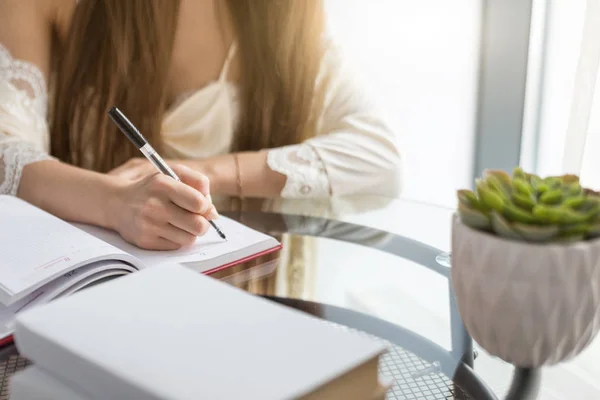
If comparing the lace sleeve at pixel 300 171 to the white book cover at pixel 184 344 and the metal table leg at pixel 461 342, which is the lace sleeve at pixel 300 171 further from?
the white book cover at pixel 184 344

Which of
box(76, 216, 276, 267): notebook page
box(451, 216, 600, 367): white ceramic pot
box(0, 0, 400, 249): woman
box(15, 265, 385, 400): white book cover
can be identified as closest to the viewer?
box(15, 265, 385, 400): white book cover

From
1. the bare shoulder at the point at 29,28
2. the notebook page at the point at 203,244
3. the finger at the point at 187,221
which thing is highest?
the bare shoulder at the point at 29,28

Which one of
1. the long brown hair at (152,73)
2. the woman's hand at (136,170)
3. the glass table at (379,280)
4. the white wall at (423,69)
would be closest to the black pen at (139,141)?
the glass table at (379,280)

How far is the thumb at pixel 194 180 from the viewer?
0.90 metres

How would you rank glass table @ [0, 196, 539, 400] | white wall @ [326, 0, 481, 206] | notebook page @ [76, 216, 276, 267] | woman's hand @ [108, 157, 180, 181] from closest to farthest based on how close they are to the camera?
glass table @ [0, 196, 539, 400] < notebook page @ [76, 216, 276, 267] < woman's hand @ [108, 157, 180, 181] < white wall @ [326, 0, 481, 206]

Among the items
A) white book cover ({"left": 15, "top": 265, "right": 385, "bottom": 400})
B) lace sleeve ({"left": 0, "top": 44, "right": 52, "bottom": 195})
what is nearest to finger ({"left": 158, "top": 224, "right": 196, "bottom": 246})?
white book cover ({"left": 15, "top": 265, "right": 385, "bottom": 400})

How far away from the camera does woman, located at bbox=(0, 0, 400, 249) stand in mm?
1225

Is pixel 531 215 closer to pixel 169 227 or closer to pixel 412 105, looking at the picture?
pixel 169 227

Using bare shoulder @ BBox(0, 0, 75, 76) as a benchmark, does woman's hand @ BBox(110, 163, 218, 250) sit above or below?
below

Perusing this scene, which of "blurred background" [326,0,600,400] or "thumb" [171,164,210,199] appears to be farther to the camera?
"blurred background" [326,0,600,400]

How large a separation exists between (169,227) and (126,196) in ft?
0.37

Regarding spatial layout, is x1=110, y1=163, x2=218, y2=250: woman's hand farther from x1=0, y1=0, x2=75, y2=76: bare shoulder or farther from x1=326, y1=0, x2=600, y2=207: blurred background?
x1=326, y1=0, x2=600, y2=207: blurred background

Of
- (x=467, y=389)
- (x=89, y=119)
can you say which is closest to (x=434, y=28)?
(x=89, y=119)

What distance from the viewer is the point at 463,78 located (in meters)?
1.75
